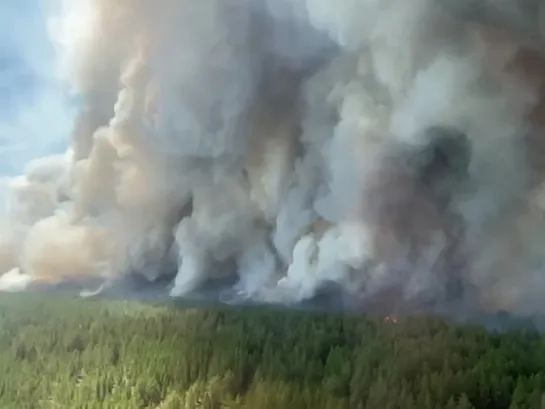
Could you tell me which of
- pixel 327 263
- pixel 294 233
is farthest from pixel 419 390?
pixel 294 233

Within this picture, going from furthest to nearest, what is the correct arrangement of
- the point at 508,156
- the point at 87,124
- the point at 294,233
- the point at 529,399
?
1. the point at 87,124
2. the point at 294,233
3. the point at 508,156
4. the point at 529,399

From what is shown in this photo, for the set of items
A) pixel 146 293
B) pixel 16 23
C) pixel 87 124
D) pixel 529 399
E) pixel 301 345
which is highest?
pixel 16 23

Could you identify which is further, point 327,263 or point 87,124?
point 87,124

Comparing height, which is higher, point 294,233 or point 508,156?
point 508,156

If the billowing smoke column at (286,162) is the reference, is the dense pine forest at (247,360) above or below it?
below

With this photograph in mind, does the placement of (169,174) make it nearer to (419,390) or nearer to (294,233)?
(294,233)
